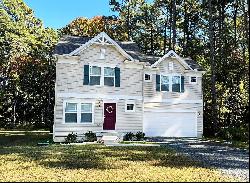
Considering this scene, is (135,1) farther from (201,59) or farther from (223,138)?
(223,138)

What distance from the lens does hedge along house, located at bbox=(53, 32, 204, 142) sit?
23.3m

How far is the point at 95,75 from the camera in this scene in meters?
24.1

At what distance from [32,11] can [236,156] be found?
33444mm

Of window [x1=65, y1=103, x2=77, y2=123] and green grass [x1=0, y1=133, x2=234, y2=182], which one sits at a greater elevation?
window [x1=65, y1=103, x2=77, y2=123]

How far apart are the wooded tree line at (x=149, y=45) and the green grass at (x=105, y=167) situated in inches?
607

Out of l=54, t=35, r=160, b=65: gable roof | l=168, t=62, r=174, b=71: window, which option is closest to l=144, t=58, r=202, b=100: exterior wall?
l=168, t=62, r=174, b=71: window

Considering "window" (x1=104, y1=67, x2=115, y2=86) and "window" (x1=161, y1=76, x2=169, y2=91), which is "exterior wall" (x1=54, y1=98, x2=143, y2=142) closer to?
"window" (x1=104, y1=67, x2=115, y2=86)

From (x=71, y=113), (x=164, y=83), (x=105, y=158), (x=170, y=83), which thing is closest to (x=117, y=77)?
(x=164, y=83)

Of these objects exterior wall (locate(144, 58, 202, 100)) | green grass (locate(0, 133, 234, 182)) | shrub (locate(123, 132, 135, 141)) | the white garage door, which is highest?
exterior wall (locate(144, 58, 202, 100))

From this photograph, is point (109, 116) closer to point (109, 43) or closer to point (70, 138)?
point (70, 138)

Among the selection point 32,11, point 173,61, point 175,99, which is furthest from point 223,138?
point 32,11

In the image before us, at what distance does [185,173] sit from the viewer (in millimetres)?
10586

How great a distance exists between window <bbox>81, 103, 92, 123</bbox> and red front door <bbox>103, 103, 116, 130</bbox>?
43.2 inches

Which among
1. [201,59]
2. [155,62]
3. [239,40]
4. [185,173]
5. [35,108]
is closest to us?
[185,173]
